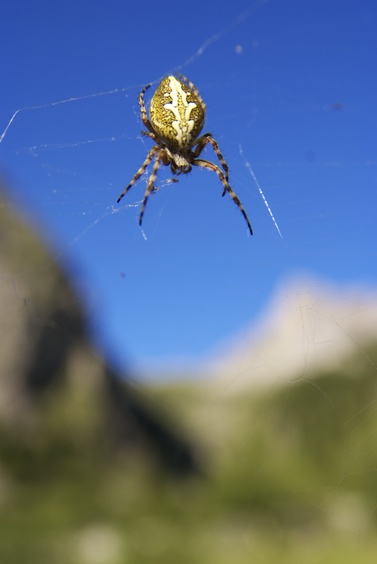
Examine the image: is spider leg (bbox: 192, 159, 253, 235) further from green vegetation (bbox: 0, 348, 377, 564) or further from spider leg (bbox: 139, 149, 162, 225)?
green vegetation (bbox: 0, 348, 377, 564)

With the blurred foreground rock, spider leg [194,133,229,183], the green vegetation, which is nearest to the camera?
spider leg [194,133,229,183]

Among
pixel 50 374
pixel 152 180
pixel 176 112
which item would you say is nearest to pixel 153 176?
pixel 152 180

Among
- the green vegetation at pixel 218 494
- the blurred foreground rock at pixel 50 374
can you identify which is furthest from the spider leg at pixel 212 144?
the blurred foreground rock at pixel 50 374

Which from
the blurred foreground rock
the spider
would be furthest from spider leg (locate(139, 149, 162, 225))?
the blurred foreground rock

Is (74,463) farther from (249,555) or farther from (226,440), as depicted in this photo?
(226,440)

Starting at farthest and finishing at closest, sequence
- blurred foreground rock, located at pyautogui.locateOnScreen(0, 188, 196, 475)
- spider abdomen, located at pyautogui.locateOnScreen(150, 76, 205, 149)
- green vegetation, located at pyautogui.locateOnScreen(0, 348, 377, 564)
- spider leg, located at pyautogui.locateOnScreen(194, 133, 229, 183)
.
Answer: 1. blurred foreground rock, located at pyautogui.locateOnScreen(0, 188, 196, 475)
2. green vegetation, located at pyautogui.locateOnScreen(0, 348, 377, 564)
3. spider leg, located at pyautogui.locateOnScreen(194, 133, 229, 183)
4. spider abdomen, located at pyautogui.locateOnScreen(150, 76, 205, 149)

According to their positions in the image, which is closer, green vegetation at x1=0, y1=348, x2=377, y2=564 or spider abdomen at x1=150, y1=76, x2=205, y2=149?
spider abdomen at x1=150, y1=76, x2=205, y2=149

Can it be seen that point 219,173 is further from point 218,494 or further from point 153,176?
point 218,494
